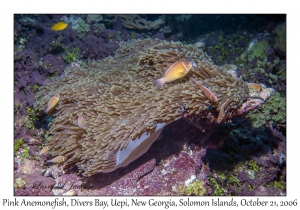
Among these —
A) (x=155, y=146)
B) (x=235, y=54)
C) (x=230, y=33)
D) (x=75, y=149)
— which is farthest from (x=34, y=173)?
(x=230, y=33)

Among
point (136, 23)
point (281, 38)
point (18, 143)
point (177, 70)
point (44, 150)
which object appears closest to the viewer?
point (177, 70)

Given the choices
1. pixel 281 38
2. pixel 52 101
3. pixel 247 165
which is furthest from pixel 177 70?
pixel 281 38

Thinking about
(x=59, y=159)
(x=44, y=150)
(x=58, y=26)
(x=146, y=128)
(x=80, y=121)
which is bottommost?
(x=59, y=159)

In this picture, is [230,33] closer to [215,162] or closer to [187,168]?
[215,162]

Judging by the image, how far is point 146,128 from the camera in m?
3.10

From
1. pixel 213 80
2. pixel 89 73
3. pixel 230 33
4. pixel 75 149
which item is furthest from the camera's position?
pixel 230 33

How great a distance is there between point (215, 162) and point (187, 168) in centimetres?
86

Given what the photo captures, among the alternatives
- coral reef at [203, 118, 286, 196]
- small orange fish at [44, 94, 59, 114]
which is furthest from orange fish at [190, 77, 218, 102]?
small orange fish at [44, 94, 59, 114]

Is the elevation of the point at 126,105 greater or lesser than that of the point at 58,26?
lesser

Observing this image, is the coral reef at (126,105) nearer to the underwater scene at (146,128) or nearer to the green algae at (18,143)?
the underwater scene at (146,128)

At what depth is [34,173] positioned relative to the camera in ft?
11.9

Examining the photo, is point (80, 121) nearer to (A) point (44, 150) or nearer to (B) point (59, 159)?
(B) point (59, 159)

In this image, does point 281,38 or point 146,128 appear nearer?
point 146,128
